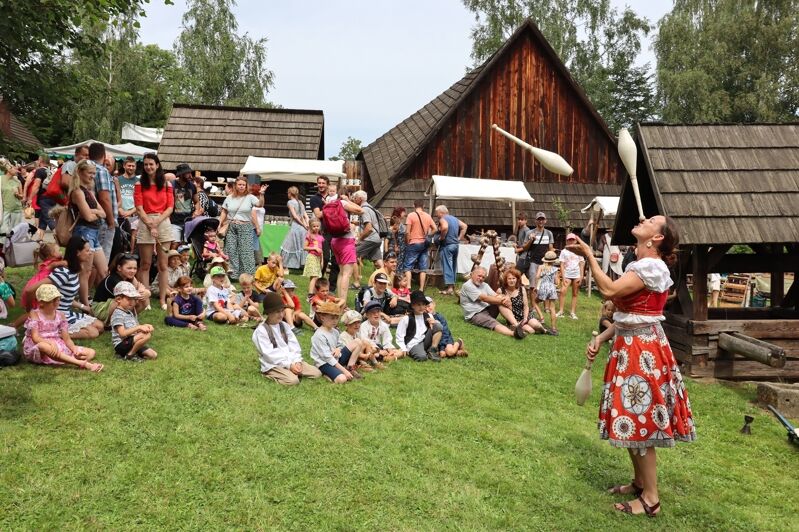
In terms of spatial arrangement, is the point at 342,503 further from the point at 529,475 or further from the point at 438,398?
the point at 438,398

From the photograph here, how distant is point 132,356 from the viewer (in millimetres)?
7168

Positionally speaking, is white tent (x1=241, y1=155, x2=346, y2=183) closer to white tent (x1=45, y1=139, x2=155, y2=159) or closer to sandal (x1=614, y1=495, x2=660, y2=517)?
white tent (x1=45, y1=139, x2=155, y2=159)

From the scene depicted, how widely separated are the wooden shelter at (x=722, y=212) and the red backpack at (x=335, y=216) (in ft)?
13.9

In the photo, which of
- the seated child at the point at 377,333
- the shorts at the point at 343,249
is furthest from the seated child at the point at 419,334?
the shorts at the point at 343,249

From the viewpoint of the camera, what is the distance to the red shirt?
346 inches

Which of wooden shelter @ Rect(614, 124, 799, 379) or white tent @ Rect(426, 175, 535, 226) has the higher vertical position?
white tent @ Rect(426, 175, 535, 226)

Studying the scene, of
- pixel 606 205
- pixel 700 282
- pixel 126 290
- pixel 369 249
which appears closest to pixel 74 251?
pixel 126 290

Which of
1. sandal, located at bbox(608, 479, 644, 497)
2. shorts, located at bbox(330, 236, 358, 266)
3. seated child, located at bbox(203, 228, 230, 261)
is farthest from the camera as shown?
seated child, located at bbox(203, 228, 230, 261)

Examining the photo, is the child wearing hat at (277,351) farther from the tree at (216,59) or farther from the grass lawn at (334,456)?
the tree at (216,59)

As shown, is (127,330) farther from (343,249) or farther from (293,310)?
(343,249)

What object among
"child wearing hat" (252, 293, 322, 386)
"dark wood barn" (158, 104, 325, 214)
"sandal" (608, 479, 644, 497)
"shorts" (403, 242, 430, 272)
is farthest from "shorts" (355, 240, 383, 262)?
"dark wood barn" (158, 104, 325, 214)

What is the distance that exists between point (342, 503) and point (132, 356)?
12.1ft

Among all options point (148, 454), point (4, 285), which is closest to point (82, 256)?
point (4, 285)

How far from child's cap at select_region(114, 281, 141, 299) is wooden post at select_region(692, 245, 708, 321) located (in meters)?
7.11
